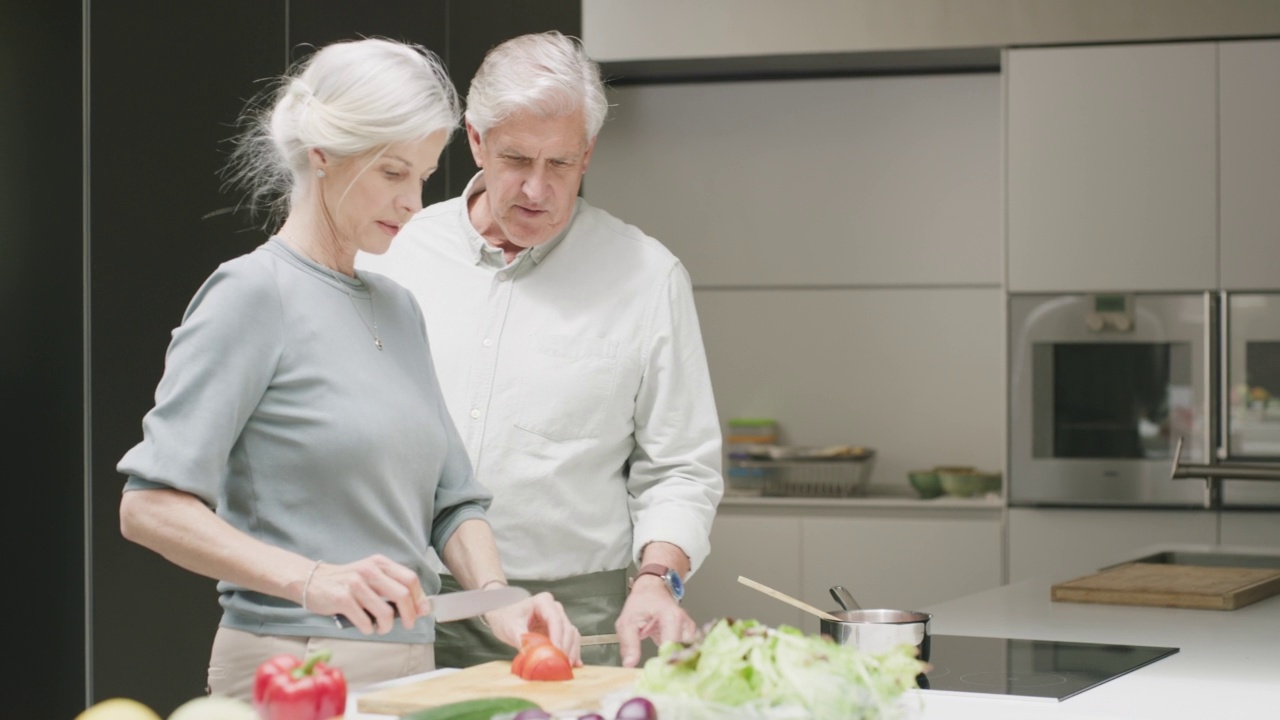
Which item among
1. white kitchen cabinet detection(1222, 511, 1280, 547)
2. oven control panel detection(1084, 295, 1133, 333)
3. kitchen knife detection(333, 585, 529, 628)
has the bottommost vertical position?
white kitchen cabinet detection(1222, 511, 1280, 547)

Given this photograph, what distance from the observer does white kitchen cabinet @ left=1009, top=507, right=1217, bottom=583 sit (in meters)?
3.75

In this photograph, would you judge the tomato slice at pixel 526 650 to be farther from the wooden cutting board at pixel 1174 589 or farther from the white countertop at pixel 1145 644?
the wooden cutting board at pixel 1174 589

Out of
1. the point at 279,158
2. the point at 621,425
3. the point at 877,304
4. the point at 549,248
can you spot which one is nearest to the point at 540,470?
the point at 621,425

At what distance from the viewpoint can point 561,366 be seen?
1991 mm

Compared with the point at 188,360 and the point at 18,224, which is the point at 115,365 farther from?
the point at 188,360

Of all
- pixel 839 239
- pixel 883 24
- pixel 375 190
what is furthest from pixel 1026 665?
pixel 839 239

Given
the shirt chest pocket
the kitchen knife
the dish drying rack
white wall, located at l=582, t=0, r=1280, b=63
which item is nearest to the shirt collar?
the shirt chest pocket

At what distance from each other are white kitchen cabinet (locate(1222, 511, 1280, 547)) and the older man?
2.20 m

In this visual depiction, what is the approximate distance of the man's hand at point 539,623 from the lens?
1.56 m

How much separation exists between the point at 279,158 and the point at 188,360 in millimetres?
328

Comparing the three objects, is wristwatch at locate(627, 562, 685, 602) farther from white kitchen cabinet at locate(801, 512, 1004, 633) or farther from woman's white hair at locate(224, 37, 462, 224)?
white kitchen cabinet at locate(801, 512, 1004, 633)

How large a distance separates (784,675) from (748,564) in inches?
117

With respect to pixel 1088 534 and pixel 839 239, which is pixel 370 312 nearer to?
pixel 1088 534

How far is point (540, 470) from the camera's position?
196 centimetres
